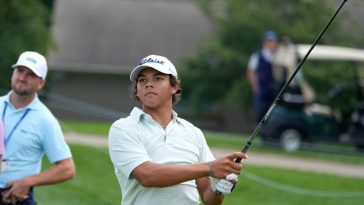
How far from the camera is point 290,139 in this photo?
774 inches

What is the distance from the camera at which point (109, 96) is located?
4125 cm

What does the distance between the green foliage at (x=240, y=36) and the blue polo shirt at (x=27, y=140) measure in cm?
2541

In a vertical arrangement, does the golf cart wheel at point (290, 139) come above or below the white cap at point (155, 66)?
above

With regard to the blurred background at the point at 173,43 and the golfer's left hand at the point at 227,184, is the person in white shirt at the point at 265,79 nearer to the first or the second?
the blurred background at the point at 173,43

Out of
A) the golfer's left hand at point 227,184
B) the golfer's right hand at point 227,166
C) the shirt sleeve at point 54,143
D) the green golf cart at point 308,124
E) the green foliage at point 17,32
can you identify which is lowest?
the shirt sleeve at point 54,143

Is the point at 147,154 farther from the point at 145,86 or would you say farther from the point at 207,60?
the point at 207,60

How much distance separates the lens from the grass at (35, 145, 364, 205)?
44.3ft

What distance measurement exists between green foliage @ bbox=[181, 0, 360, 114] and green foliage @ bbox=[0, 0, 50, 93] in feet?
38.7

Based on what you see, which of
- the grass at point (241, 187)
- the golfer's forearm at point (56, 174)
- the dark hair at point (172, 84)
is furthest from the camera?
the grass at point (241, 187)

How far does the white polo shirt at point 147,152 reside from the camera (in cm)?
558

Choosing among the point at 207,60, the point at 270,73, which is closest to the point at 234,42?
the point at 207,60

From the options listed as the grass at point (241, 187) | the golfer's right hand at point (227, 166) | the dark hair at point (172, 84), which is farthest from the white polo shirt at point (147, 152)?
the grass at point (241, 187)

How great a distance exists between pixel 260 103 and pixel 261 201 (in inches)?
195

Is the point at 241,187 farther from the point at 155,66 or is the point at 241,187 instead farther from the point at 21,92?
the point at 155,66
